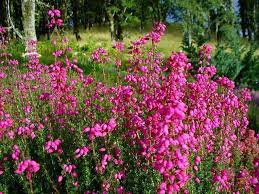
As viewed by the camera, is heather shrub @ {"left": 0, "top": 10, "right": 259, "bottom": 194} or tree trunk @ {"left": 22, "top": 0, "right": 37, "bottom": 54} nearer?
heather shrub @ {"left": 0, "top": 10, "right": 259, "bottom": 194}

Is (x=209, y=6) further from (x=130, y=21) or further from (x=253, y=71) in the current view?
(x=253, y=71)

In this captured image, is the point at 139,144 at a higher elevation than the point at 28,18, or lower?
lower

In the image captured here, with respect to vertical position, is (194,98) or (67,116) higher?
(194,98)

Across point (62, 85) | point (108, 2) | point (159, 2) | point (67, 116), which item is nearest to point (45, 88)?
point (67, 116)

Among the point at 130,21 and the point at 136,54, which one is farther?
the point at 130,21

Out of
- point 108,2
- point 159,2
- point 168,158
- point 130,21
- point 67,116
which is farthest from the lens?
point 159,2

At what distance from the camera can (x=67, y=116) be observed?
20.9ft

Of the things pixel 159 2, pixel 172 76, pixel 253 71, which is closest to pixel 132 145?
pixel 172 76

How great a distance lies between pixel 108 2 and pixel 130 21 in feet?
10.1

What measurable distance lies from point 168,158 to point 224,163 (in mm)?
2287

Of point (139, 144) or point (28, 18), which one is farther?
point (28, 18)

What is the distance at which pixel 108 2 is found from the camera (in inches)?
1288

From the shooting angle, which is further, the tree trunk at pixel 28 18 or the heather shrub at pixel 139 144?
the tree trunk at pixel 28 18

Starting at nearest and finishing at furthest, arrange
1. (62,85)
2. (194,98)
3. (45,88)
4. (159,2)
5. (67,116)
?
(194,98), (62,85), (67,116), (45,88), (159,2)
